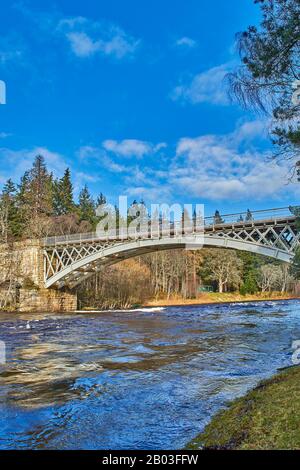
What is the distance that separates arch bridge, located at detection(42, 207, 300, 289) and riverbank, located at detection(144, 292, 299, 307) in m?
13.8

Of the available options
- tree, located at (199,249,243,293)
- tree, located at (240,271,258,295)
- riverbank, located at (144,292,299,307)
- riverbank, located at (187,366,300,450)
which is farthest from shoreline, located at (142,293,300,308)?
riverbank, located at (187,366,300,450)

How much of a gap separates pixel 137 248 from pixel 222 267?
3376 centimetres

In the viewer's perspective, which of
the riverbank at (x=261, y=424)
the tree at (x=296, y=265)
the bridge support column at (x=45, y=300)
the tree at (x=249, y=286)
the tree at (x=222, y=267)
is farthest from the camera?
the tree at (x=222, y=267)

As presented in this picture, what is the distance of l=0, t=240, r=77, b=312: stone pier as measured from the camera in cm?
4259

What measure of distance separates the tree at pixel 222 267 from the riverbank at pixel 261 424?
63.3 metres

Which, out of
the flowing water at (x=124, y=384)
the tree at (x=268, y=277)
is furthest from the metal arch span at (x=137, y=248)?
the tree at (x=268, y=277)

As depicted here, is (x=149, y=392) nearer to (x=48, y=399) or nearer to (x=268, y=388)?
(x=48, y=399)

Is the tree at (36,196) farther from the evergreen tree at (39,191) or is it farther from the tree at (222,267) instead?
the tree at (222,267)

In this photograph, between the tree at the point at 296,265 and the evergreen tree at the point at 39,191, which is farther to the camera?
the evergreen tree at the point at 39,191

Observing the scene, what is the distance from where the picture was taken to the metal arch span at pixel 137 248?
94.1 ft

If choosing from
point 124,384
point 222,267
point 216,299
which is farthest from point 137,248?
point 222,267

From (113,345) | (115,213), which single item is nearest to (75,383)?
(113,345)

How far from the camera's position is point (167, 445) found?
6273 mm

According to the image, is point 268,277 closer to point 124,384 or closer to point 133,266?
point 133,266
